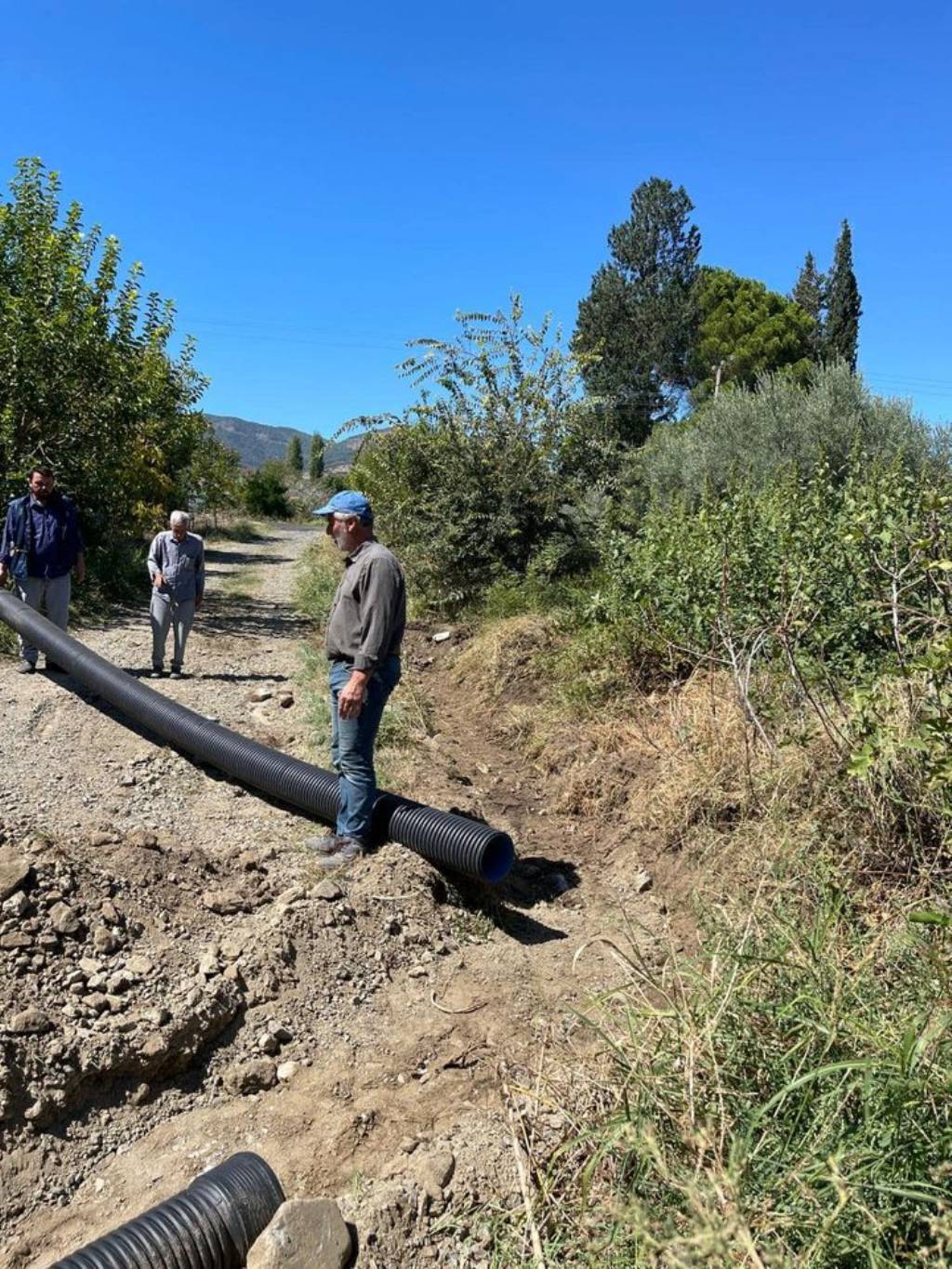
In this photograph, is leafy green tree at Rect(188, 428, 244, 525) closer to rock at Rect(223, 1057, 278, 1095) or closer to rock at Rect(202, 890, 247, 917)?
rock at Rect(202, 890, 247, 917)

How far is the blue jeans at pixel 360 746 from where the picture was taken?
4434mm

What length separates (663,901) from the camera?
4.71m

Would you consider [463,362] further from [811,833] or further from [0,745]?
[811,833]

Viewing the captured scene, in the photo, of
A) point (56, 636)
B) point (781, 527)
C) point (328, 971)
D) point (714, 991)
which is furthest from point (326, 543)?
point (714, 991)

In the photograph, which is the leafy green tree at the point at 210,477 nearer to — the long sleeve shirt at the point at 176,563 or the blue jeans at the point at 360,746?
the long sleeve shirt at the point at 176,563

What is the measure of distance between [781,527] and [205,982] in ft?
14.3

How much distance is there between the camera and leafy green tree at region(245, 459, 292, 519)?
44.2 meters

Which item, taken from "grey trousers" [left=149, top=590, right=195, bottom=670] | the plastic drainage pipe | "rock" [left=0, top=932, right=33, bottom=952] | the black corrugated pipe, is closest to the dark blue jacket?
the black corrugated pipe

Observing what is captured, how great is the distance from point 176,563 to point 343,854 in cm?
429

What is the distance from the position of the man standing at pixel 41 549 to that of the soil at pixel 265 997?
221 cm

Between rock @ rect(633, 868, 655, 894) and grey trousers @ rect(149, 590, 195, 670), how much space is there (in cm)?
501

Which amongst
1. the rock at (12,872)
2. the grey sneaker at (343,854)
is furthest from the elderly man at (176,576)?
the rock at (12,872)

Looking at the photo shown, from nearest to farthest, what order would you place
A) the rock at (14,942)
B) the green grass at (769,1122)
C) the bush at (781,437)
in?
the green grass at (769,1122) < the rock at (14,942) < the bush at (781,437)

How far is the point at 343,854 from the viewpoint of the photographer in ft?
15.1
